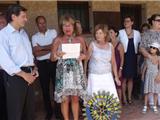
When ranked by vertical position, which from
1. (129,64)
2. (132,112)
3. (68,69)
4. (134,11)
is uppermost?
(134,11)

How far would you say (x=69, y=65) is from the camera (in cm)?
527

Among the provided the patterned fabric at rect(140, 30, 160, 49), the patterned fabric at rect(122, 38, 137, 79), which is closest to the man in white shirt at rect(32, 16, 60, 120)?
the patterned fabric at rect(122, 38, 137, 79)

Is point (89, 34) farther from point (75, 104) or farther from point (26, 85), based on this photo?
point (26, 85)

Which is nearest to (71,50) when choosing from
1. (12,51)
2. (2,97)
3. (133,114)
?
(12,51)

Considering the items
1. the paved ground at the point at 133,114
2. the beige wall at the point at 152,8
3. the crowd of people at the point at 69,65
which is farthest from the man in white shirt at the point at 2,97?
the beige wall at the point at 152,8

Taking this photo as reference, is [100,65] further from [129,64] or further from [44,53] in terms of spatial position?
[129,64]

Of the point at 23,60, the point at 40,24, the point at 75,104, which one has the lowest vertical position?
the point at 75,104

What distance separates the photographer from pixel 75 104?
543 cm

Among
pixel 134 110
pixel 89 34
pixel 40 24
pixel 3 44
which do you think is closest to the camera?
pixel 3 44

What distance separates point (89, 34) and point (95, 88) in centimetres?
258

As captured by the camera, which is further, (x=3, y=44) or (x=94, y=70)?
(x=94, y=70)

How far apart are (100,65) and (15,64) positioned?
1537 millimetres

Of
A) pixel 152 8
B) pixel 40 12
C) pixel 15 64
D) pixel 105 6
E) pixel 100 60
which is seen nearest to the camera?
pixel 15 64

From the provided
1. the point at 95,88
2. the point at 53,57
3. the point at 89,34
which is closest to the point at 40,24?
the point at 53,57
